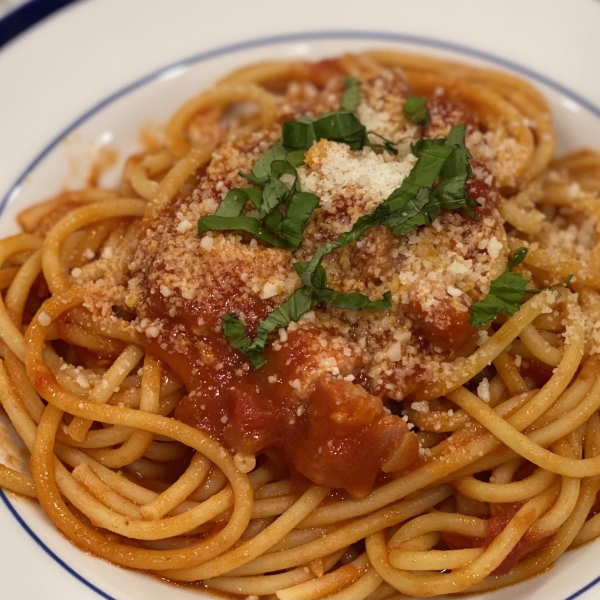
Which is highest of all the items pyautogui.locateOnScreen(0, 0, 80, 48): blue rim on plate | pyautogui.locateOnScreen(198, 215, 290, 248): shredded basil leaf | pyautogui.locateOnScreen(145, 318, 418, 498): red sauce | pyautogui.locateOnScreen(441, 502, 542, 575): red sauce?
pyautogui.locateOnScreen(0, 0, 80, 48): blue rim on plate

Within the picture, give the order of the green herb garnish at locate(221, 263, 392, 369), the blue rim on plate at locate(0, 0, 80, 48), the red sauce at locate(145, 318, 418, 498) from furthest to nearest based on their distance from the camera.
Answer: the blue rim on plate at locate(0, 0, 80, 48)
the green herb garnish at locate(221, 263, 392, 369)
the red sauce at locate(145, 318, 418, 498)

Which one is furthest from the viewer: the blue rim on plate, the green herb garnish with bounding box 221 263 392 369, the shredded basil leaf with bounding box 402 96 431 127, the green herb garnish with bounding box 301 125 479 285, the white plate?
the blue rim on plate

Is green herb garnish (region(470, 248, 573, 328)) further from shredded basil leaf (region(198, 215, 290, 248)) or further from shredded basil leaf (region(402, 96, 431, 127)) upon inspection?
shredded basil leaf (region(402, 96, 431, 127))

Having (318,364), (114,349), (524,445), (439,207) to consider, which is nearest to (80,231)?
(114,349)

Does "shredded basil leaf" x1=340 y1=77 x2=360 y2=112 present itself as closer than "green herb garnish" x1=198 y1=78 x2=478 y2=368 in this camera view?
No

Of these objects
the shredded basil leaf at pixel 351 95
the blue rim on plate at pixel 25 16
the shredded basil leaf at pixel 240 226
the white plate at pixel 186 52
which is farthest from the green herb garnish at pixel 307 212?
the blue rim on plate at pixel 25 16

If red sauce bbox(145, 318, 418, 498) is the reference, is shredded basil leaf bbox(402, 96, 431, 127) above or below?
above

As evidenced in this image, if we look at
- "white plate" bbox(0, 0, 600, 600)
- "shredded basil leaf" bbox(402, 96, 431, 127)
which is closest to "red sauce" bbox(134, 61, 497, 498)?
"shredded basil leaf" bbox(402, 96, 431, 127)
